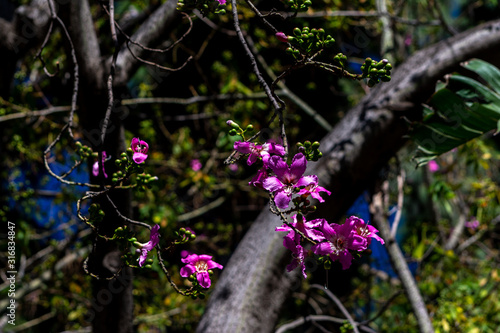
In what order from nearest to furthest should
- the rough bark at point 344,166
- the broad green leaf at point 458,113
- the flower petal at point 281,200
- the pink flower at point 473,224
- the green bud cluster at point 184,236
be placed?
the flower petal at point 281,200
the green bud cluster at point 184,236
the broad green leaf at point 458,113
the rough bark at point 344,166
the pink flower at point 473,224

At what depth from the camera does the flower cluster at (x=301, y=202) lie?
22.5 inches

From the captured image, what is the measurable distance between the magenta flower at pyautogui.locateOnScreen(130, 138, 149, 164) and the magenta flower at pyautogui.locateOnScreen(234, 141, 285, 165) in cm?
18

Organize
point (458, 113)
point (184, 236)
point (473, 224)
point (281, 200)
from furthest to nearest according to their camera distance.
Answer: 1. point (473, 224)
2. point (458, 113)
3. point (184, 236)
4. point (281, 200)

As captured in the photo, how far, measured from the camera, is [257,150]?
619 mm

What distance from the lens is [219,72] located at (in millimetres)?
2756

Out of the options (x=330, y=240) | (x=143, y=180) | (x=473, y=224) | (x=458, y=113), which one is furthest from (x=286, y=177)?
(x=473, y=224)

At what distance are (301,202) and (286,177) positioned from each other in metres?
0.04

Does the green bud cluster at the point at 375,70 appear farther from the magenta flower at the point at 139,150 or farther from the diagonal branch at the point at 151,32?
the diagonal branch at the point at 151,32

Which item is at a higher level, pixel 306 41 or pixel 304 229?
pixel 306 41

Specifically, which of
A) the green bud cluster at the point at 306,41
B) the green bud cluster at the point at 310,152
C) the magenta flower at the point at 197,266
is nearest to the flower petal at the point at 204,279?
the magenta flower at the point at 197,266

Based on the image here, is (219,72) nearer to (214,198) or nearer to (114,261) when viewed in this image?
→ (214,198)

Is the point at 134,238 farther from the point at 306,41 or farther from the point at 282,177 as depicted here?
the point at 306,41

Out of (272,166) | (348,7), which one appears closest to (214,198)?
(348,7)

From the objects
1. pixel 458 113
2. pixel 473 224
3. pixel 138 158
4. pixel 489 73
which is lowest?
pixel 138 158
